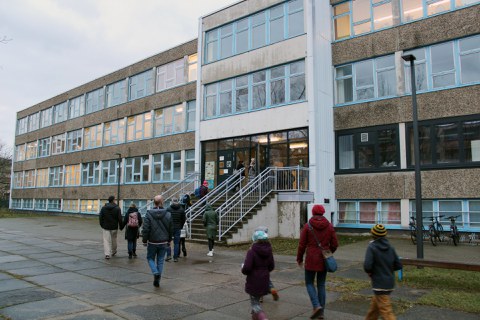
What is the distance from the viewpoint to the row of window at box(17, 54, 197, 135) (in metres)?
25.8

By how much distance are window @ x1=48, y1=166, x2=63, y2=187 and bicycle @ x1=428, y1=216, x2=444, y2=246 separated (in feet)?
106

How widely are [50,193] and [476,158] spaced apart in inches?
1408

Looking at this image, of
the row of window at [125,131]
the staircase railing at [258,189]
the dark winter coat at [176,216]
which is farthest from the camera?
the row of window at [125,131]

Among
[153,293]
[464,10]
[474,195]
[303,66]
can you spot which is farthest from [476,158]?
[153,293]

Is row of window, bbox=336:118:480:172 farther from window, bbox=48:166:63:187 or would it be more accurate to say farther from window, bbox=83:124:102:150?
window, bbox=48:166:63:187

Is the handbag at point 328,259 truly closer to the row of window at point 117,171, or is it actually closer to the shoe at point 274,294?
the shoe at point 274,294

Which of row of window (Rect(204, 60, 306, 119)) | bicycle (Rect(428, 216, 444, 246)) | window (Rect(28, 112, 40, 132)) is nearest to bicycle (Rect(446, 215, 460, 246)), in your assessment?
bicycle (Rect(428, 216, 444, 246))

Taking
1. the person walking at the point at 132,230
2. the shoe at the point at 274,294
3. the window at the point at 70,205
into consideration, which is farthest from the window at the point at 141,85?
the shoe at the point at 274,294

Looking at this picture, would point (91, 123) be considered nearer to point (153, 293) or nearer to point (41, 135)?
point (41, 135)

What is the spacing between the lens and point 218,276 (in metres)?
9.23

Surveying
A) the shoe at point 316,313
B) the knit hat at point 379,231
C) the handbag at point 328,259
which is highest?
the knit hat at point 379,231

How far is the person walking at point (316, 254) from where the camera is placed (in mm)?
6043

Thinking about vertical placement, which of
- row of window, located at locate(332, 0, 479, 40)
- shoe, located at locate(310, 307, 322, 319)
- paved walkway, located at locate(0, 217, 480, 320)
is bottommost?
paved walkway, located at locate(0, 217, 480, 320)

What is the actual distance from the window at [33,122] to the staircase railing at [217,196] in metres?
31.1
